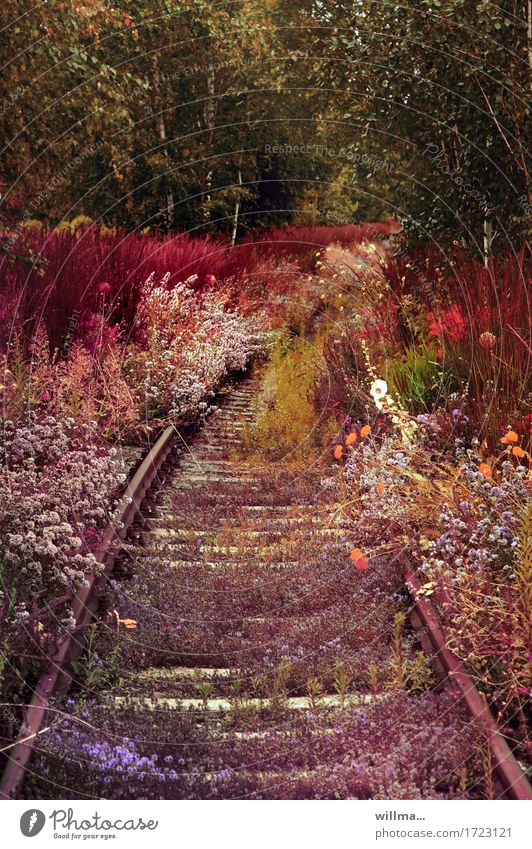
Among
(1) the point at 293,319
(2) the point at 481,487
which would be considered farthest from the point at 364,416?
(1) the point at 293,319

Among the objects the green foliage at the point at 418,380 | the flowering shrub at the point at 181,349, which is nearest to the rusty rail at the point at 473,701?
the green foliage at the point at 418,380

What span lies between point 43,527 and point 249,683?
1.74 m

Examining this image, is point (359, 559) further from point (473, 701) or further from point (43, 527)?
point (43, 527)

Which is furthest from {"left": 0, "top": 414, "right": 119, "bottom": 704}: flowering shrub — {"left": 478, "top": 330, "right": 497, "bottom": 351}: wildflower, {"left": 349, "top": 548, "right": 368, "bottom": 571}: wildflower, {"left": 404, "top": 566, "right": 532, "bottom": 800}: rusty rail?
{"left": 478, "top": 330, "right": 497, "bottom": 351}: wildflower

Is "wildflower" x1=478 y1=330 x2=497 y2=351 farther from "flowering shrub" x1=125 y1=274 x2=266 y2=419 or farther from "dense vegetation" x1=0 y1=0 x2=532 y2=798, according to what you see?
"flowering shrub" x1=125 y1=274 x2=266 y2=419

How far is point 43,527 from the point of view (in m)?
5.40

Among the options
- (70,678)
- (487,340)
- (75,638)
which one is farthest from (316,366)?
(70,678)

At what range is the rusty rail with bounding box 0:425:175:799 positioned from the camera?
3.55 m

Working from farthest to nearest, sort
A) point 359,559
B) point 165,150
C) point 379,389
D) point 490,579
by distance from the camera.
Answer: point 165,150 → point 379,389 → point 359,559 → point 490,579

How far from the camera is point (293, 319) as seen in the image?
16.2m

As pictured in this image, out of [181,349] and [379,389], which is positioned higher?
[379,389]

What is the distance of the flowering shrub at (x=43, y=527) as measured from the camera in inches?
174
